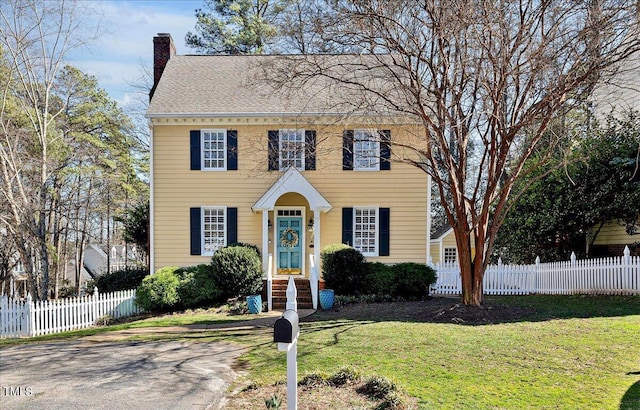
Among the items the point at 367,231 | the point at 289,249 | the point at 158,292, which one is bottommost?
the point at 158,292

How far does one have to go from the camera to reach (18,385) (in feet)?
23.4

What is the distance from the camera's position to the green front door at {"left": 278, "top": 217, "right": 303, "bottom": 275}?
56.1ft

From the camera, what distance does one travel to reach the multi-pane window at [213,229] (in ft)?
54.7

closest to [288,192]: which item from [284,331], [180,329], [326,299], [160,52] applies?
[326,299]

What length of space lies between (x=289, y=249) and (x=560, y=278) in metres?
8.50

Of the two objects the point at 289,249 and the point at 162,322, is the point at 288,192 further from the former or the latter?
the point at 162,322

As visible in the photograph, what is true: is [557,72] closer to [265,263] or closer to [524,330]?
[524,330]

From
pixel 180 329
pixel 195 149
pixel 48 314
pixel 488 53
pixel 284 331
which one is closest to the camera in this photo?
pixel 284 331

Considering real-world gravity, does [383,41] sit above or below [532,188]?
above

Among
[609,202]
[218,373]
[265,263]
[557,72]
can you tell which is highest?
[557,72]

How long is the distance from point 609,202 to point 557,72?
7222 mm

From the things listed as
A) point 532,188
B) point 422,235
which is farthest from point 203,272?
point 532,188

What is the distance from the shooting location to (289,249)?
675 inches

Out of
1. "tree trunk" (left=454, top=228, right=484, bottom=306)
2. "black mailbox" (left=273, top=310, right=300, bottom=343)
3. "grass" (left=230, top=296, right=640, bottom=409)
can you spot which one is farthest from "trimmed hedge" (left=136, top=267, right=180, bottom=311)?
"black mailbox" (left=273, top=310, right=300, bottom=343)
